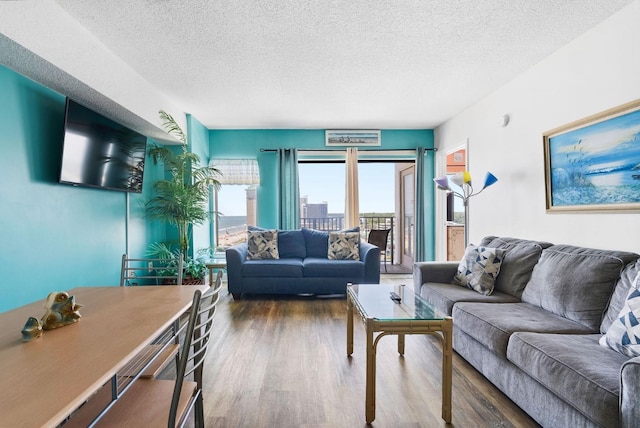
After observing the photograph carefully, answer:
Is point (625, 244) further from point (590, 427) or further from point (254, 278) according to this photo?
point (254, 278)

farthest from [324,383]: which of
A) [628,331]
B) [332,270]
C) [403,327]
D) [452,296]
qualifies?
[332,270]

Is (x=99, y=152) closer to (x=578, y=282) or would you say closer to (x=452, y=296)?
(x=452, y=296)

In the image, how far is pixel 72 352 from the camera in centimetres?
98

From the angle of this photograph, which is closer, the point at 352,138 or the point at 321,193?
the point at 352,138

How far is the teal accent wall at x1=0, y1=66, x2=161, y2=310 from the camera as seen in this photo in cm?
217

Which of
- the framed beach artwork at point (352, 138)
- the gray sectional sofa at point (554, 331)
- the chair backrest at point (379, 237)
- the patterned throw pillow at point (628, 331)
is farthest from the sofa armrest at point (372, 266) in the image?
the patterned throw pillow at point (628, 331)

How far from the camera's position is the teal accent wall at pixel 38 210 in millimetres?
2172

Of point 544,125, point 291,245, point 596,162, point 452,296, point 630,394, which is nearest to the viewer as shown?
point 630,394

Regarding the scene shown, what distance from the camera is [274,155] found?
17.6 ft

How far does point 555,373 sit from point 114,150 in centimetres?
387

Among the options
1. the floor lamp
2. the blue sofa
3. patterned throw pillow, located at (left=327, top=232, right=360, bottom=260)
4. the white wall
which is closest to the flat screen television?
the blue sofa

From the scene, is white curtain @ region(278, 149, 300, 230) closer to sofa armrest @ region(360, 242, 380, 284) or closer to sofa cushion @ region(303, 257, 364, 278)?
sofa cushion @ region(303, 257, 364, 278)

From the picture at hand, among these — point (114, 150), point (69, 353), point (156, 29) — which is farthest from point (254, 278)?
point (69, 353)

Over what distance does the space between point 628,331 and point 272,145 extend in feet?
15.7
